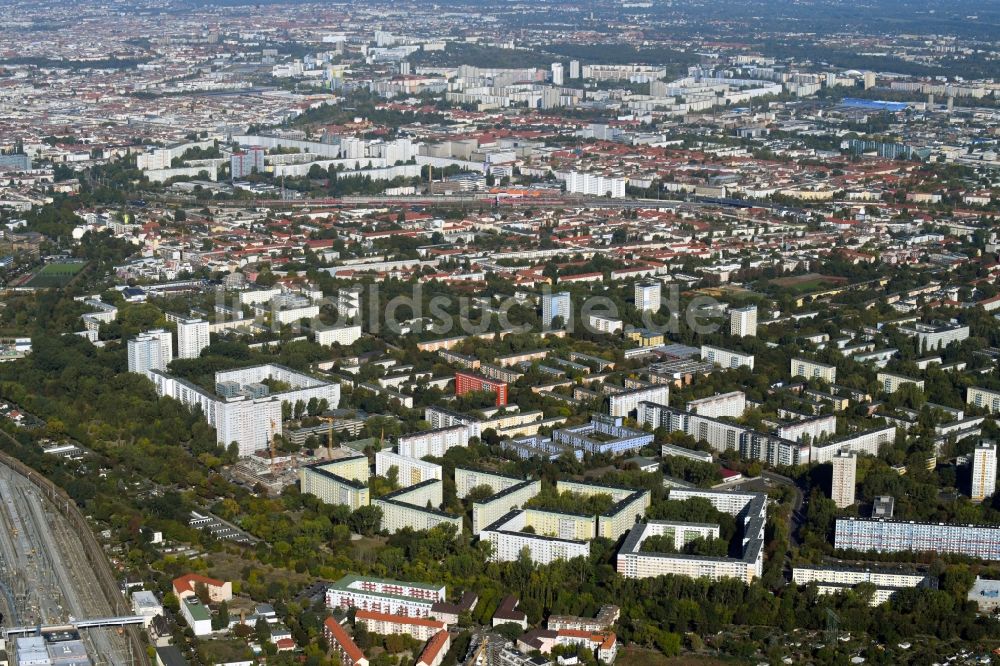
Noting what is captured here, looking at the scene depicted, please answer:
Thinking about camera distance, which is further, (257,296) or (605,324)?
(257,296)

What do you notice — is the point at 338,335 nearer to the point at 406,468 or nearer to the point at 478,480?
the point at 406,468

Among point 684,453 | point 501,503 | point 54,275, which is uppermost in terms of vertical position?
point 501,503

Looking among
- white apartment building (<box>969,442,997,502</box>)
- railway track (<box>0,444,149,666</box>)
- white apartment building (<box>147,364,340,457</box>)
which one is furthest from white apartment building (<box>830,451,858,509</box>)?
railway track (<box>0,444,149,666</box>)

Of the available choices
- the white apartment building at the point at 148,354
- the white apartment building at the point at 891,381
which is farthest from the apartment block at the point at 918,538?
the white apartment building at the point at 148,354

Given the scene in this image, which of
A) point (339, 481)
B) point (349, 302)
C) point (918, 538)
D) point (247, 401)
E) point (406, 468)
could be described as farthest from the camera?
point (349, 302)

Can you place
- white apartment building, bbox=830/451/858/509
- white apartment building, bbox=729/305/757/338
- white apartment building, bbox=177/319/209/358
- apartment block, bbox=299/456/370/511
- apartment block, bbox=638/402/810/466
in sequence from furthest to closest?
white apartment building, bbox=729/305/757/338 < white apartment building, bbox=177/319/209/358 < apartment block, bbox=638/402/810/466 < white apartment building, bbox=830/451/858/509 < apartment block, bbox=299/456/370/511

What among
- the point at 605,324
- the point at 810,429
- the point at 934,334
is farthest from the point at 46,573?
the point at 934,334

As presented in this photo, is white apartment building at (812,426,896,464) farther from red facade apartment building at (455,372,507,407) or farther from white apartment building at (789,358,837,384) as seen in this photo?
red facade apartment building at (455,372,507,407)
